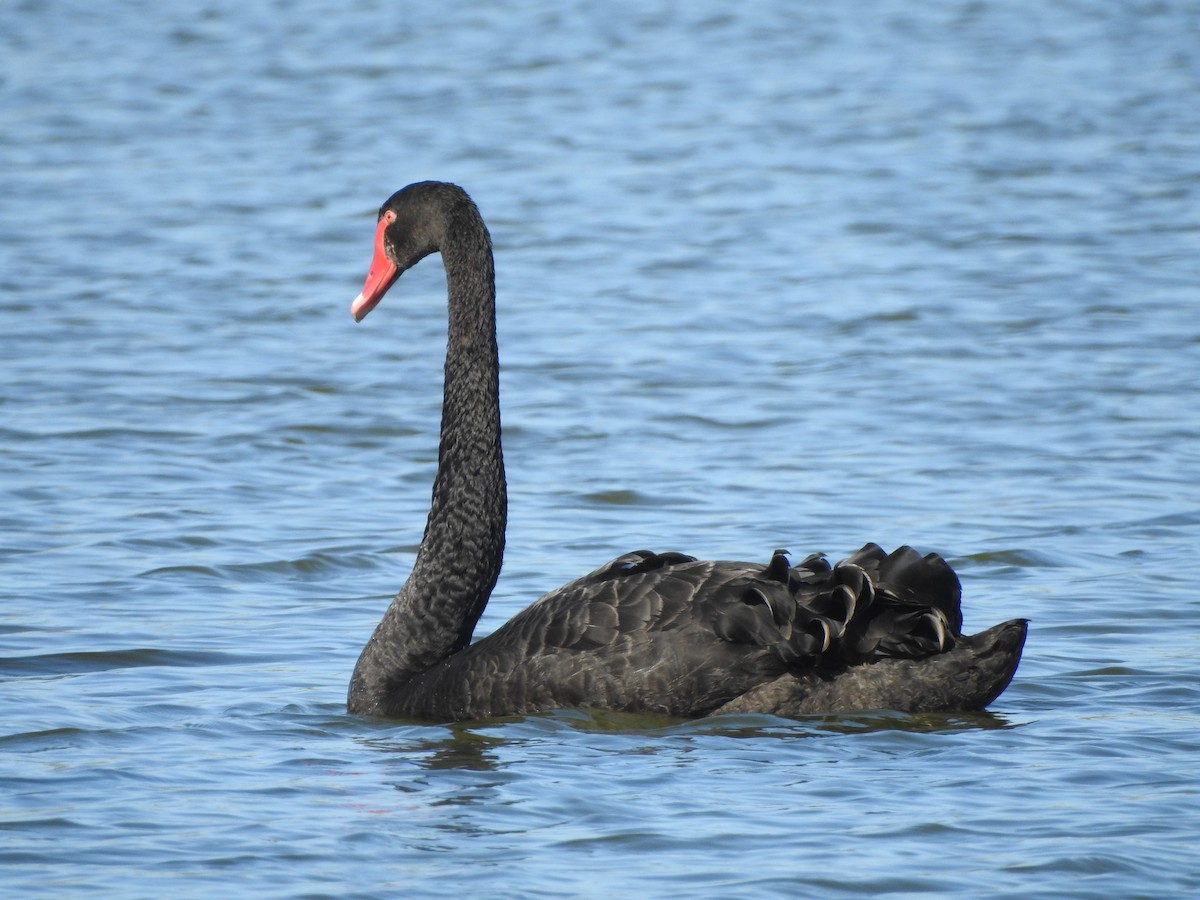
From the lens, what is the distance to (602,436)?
11953 millimetres

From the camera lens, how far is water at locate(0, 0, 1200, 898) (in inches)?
229

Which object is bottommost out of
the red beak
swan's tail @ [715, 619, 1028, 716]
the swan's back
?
swan's tail @ [715, 619, 1028, 716]

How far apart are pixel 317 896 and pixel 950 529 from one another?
205 inches

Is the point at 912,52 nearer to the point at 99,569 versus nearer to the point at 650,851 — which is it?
the point at 99,569

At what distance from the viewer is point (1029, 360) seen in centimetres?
1355

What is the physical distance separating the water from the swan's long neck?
34 cm

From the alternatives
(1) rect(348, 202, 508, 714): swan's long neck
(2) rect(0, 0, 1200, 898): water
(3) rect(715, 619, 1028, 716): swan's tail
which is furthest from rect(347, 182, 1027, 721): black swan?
(1) rect(348, 202, 508, 714): swan's long neck

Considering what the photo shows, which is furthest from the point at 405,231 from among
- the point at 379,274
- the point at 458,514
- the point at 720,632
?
the point at 720,632

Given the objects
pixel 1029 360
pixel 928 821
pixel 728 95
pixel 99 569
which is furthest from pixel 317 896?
pixel 728 95

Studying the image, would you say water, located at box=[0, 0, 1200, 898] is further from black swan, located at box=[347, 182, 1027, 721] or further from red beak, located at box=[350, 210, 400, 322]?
red beak, located at box=[350, 210, 400, 322]

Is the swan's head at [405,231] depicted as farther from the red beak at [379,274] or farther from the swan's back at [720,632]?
the swan's back at [720,632]

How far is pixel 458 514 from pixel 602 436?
15.0ft

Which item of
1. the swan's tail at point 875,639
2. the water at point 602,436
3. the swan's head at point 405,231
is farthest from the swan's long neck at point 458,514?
the swan's tail at point 875,639

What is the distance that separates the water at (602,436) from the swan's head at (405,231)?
156 cm
